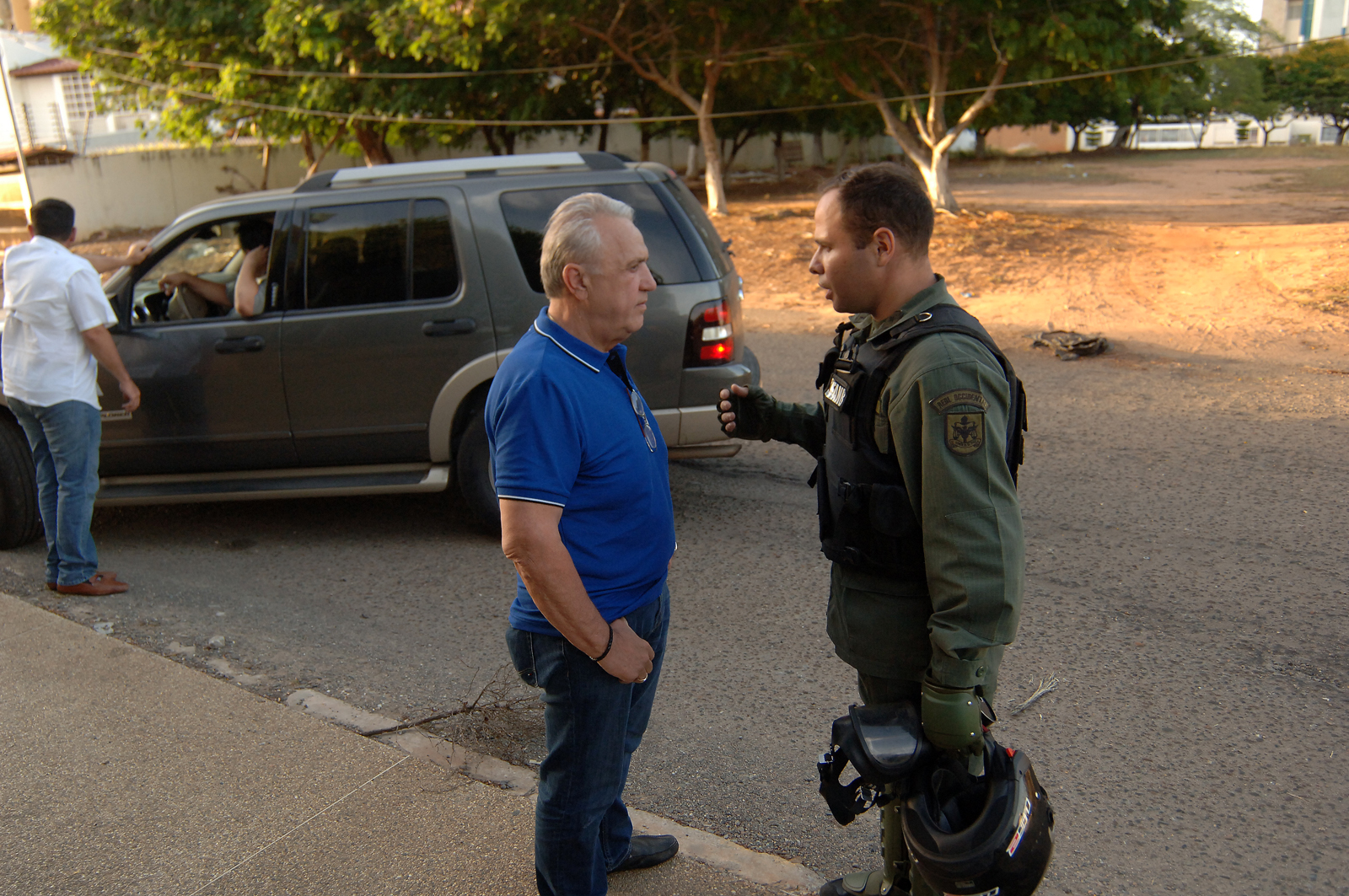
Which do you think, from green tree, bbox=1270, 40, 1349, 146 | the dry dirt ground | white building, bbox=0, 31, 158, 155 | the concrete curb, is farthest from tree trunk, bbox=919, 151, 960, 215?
green tree, bbox=1270, 40, 1349, 146

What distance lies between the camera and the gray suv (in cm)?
541

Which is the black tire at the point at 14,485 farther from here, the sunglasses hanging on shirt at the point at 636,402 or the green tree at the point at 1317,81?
the green tree at the point at 1317,81

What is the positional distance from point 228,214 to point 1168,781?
5083 mm

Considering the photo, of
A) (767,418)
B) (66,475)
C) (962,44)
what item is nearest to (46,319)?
(66,475)

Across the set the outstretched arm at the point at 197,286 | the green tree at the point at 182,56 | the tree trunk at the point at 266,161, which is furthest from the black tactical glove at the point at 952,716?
the tree trunk at the point at 266,161

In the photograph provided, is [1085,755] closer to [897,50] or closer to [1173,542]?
[1173,542]

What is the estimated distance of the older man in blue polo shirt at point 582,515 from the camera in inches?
86.3

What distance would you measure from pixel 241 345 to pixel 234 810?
2.90 meters

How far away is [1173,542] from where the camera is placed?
5203 mm

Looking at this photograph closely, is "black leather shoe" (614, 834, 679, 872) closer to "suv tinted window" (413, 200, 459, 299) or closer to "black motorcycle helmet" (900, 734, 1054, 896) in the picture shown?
"black motorcycle helmet" (900, 734, 1054, 896)

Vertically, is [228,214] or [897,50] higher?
[897,50]

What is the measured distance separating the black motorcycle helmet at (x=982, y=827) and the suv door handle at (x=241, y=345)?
14.4ft

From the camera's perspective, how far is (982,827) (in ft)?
6.59

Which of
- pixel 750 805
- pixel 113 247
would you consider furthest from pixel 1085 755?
pixel 113 247
